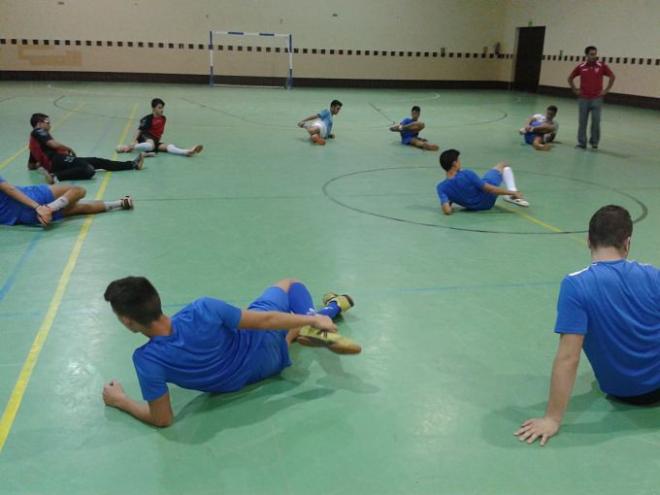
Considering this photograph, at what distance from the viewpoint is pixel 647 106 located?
19953 mm

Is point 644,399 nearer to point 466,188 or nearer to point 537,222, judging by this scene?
point 537,222

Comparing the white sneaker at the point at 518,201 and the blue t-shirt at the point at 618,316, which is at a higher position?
the blue t-shirt at the point at 618,316

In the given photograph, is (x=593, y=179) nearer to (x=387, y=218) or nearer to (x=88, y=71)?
(x=387, y=218)

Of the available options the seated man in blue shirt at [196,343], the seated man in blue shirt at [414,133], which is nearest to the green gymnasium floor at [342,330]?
the seated man in blue shirt at [196,343]

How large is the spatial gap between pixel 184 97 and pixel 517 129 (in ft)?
34.4

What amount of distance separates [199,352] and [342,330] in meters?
1.32

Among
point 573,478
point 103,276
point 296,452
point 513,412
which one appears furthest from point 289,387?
point 103,276

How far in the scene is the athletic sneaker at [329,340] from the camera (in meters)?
3.23

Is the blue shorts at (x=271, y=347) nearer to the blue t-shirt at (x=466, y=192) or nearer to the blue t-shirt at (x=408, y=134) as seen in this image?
the blue t-shirt at (x=466, y=192)

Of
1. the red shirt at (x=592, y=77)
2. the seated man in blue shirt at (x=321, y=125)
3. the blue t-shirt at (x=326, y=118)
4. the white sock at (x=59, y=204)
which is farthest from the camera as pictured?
the blue t-shirt at (x=326, y=118)

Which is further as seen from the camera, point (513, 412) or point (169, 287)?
point (169, 287)

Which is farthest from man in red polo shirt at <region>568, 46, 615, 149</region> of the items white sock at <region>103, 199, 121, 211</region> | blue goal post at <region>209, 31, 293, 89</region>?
blue goal post at <region>209, 31, 293, 89</region>

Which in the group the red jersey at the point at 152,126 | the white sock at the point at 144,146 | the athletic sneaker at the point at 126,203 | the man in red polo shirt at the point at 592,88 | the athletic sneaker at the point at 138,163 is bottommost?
the athletic sneaker at the point at 126,203

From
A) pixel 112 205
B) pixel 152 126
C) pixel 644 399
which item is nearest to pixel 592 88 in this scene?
pixel 152 126
